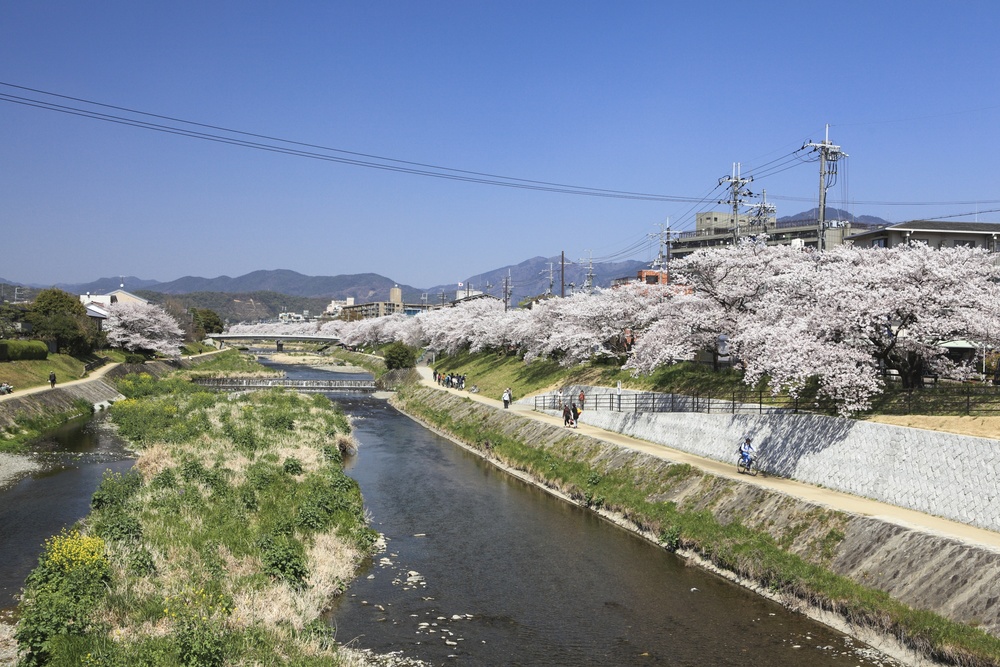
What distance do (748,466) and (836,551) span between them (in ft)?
23.9

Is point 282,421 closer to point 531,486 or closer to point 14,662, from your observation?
point 531,486

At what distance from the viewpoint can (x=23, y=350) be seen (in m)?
56.5

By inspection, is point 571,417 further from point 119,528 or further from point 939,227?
point 939,227

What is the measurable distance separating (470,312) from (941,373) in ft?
217

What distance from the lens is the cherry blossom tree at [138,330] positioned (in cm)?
8350

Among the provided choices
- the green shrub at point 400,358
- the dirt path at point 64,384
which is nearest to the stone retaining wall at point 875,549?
the dirt path at point 64,384

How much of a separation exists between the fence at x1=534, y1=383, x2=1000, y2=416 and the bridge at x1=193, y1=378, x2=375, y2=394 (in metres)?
37.6

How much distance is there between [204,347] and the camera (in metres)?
123

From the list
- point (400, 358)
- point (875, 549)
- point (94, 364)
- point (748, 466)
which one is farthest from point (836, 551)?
point (94, 364)

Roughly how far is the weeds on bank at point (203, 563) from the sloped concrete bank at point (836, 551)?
10.8m

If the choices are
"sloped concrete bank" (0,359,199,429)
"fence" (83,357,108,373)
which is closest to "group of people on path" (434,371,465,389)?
"sloped concrete bank" (0,359,199,429)

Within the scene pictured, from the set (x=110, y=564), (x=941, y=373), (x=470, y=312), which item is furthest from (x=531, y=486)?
(x=470, y=312)

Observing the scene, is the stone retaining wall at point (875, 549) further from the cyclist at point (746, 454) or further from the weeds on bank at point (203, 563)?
the weeds on bank at point (203, 563)

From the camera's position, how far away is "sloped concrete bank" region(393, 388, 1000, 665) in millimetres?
14859
